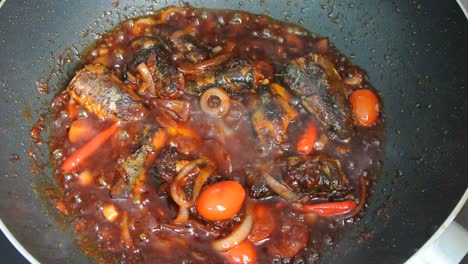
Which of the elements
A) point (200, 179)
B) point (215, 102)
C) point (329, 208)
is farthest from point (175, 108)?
point (329, 208)

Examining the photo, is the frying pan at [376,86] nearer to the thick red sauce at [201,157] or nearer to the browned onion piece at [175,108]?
the thick red sauce at [201,157]

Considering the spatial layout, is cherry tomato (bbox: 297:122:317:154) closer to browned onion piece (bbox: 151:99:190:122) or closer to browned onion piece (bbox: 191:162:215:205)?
browned onion piece (bbox: 191:162:215:205)

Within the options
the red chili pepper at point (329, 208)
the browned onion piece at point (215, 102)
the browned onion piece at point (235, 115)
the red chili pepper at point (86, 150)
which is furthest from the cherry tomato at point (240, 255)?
the red chili pepper at point (86, 150)

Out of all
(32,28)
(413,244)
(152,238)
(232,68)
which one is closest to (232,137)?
(232,68)

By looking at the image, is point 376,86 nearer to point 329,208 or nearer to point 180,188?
point 329,208

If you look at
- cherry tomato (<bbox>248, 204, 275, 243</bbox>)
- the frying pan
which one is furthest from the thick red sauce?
the frying pan

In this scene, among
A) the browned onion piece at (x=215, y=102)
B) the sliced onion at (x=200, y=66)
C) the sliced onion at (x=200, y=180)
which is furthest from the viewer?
the sliced onion at (x=200, y=66)

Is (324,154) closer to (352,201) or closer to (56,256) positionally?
(352,201)
